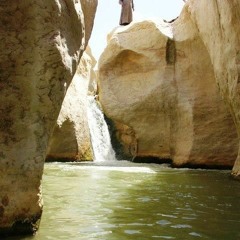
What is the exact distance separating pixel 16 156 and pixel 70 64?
1.07 meters

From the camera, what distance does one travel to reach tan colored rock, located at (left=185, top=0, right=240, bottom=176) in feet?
31.7

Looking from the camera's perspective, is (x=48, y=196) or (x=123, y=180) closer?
(x=48, y=196)

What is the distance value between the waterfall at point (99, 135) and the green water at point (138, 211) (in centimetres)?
869

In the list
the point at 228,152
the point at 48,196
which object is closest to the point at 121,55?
the point at 228,152

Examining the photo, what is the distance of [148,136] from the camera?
15.9 metres

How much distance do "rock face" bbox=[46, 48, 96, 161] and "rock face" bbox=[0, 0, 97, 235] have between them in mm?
10706

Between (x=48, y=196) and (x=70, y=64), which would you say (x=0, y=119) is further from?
(x=48, y=196)

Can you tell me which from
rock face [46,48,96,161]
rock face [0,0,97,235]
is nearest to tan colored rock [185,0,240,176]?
rock face [46,48,96,161]

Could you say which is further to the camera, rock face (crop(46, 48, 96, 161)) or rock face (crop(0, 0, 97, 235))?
rock face (crop(46, 48, 96, 161))

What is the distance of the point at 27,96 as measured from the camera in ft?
12.5

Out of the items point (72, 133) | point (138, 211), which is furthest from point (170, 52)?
point (138, 211)

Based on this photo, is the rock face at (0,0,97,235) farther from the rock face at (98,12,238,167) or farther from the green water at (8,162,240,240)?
the rock face at (98,12,238,167)

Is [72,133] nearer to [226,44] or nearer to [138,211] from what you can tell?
[226,44]

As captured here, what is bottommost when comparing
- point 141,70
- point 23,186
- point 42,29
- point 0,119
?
point 23,186
